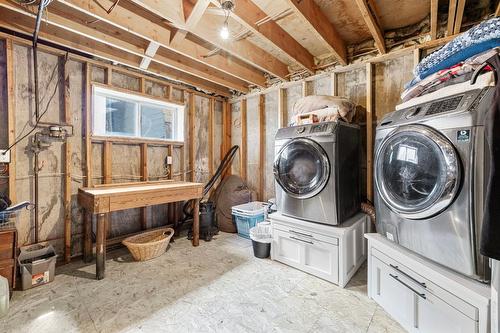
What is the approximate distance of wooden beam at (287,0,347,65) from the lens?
73.4 inches

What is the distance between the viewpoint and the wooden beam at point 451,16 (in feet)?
5.78

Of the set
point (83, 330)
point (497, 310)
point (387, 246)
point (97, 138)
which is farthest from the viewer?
point (97, 138)

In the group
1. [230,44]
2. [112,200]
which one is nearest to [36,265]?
[112,200]

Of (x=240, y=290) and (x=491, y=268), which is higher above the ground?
(x=491, y=268)

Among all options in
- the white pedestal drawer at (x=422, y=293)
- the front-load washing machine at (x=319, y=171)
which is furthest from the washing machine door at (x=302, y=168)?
the white pedestal drawer at (x=422, y=293)

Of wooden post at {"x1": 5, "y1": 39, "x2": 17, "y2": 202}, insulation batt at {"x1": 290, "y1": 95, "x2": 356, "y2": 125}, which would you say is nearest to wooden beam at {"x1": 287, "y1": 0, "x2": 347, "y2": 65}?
insulation batt at {"x1": 290, "y1": 95, "x2": 356, "y2": 125}

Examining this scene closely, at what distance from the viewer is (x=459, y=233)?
1.20 m

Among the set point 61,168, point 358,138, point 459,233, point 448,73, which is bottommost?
point 459,233

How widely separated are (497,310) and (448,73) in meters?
1.40

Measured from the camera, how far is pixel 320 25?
2.18 metres

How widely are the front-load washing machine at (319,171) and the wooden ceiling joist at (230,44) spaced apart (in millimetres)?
1047

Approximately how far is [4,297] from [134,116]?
2307mm

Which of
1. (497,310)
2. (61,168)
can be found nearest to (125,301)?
(61,168)

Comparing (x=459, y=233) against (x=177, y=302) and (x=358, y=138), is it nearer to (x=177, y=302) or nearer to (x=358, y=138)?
(x=358, y=138)
